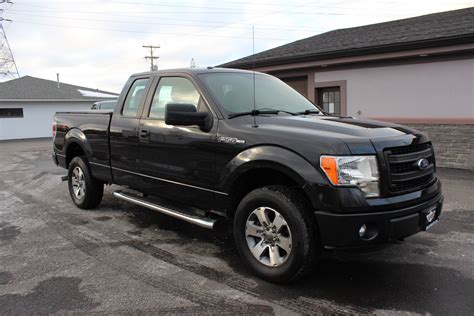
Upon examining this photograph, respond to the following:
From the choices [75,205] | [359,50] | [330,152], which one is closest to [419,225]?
[330,152]

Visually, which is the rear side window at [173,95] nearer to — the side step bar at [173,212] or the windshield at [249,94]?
the windshield at [249,94]

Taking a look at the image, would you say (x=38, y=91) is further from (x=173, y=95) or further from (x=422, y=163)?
(x=422, y=163)

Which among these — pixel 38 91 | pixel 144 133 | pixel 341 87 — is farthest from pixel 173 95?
pixel 38 91

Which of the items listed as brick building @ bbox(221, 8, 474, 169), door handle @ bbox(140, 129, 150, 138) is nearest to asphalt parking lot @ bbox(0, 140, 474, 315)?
door handle @ bbox(140, 129, 150, 138)

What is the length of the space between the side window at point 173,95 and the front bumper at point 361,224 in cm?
187

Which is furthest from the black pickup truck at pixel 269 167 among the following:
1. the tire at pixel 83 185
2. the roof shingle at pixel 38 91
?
the roof shingle at pixel 38 91

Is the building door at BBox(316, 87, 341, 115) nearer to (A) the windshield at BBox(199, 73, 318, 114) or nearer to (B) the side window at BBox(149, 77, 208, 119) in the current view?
(A) the windshield at BBox(199, 73, 318, 114)

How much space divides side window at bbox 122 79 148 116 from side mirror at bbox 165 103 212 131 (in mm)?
1376

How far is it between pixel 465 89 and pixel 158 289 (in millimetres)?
9051

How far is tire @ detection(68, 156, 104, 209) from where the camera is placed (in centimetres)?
638

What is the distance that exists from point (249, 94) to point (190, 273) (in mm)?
2045

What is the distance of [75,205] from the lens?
688 cm

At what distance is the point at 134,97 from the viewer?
5.57 m

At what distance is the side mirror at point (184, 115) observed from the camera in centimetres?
409
